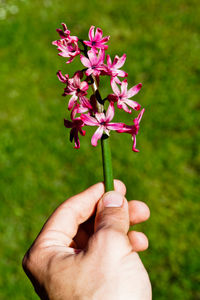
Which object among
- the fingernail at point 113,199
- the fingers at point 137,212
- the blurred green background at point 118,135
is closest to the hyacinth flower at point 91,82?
the fingernail at point 113,199

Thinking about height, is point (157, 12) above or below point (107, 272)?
above

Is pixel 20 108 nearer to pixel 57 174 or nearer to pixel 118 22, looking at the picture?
pixel 57 174

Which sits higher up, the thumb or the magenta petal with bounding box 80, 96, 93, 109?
the magenta petal with bounding box 80, 96, 93, 109

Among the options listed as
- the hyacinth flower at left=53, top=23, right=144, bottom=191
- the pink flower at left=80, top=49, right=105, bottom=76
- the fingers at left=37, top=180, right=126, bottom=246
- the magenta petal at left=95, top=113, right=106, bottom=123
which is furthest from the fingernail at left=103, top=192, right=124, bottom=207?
the pink flower at left=80, top=49, right=105, bottom=76

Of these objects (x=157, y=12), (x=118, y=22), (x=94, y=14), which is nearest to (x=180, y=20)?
(x=157, y=12)

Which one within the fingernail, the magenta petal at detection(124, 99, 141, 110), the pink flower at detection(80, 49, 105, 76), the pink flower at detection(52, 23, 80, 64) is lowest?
the fingernail

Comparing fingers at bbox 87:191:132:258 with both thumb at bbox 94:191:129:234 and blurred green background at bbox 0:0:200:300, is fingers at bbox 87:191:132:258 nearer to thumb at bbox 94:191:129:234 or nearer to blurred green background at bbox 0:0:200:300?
thumb at bbox 94:191:129:234
